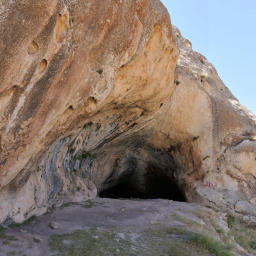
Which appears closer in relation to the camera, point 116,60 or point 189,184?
point 116,60

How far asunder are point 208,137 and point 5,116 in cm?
1192

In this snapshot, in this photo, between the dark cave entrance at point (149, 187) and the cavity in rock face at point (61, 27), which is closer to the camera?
the cavity in rock face at point (61, 27)

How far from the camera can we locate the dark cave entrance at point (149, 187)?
1805 centimetres

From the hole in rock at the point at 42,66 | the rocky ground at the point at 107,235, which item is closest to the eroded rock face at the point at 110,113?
the hole in rock at the point at 42,66

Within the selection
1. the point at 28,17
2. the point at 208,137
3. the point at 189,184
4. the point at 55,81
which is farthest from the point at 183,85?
the point at 28,17

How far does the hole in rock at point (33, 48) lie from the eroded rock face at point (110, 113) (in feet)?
0.10

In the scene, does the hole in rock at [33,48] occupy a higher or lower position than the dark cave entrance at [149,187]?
higher

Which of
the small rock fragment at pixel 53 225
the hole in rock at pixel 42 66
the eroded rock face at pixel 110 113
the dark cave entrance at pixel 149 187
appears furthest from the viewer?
the dark cave entrance at pixel 149 187

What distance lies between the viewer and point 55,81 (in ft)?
20.8

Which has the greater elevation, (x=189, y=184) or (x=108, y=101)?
(x=108, y=101)

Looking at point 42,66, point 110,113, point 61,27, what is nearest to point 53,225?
point 42,66

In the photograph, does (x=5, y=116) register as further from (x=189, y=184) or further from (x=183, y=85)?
(x=189, y=184)

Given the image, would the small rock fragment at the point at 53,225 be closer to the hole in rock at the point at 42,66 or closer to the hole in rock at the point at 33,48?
the hole in rock at the point at 42,66

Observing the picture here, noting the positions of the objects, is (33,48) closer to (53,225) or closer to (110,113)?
(53,225)
